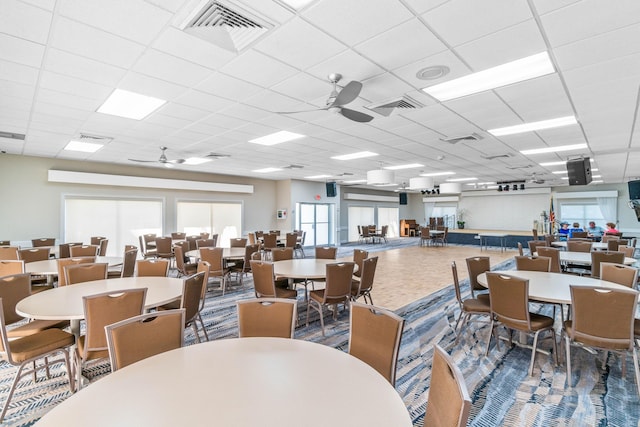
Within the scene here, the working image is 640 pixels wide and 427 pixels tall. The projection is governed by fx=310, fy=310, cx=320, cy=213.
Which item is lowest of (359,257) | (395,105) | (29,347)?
(29,347)

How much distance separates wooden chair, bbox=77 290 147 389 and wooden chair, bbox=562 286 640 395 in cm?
389

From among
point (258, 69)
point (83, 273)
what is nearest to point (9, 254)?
point (83, 273)

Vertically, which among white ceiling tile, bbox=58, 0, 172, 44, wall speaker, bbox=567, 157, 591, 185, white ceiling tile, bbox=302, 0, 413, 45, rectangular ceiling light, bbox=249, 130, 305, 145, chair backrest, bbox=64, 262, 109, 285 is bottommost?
chair backrest, bbox=64, 262, 109, 285

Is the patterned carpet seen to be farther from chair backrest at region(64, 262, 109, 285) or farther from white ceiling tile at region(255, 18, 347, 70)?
white ceiling tile at region(255, 18, 347, 70)

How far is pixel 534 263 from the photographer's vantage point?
4.72 metres

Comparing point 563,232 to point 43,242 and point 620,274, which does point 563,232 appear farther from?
point 43,242

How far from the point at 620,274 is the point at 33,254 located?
9.12 metres

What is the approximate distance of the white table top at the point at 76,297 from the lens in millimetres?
2521

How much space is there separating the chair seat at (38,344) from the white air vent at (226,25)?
9.46 feet

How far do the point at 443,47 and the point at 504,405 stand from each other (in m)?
3.15

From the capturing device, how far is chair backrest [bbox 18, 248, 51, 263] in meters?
5.48

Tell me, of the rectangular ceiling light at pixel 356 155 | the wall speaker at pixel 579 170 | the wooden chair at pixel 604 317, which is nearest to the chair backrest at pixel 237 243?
the rectangular ceiling light at pixel 356 155

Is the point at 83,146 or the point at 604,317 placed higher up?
the point at 83,146

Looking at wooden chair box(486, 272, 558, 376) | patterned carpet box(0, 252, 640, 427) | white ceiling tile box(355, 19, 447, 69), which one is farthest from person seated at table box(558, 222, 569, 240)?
white ceiling tile box(355, 19, 447, 69)
